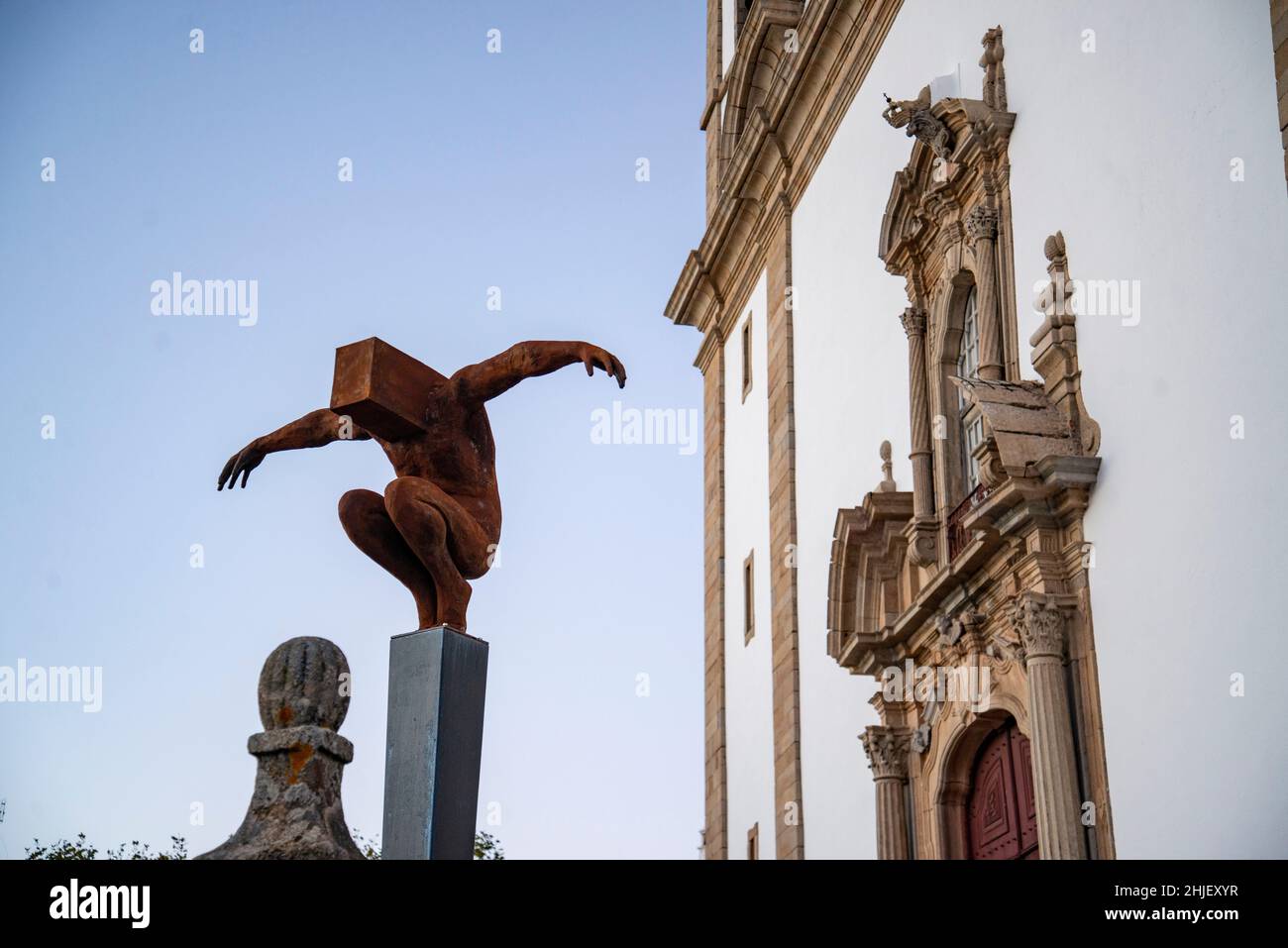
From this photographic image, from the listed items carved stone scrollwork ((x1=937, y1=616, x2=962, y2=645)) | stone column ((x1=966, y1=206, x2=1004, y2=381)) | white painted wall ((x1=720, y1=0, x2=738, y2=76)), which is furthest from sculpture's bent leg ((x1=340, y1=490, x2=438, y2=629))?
white painted wall ((x1=720, y1=0, x2=738, y2=76))

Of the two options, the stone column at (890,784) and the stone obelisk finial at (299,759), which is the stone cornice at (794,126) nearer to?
the stone column at (890,784)

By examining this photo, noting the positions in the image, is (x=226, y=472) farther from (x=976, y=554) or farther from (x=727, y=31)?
(x=727, y=31)

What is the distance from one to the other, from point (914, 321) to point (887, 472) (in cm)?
140

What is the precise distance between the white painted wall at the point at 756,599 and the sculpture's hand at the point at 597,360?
12.2 meters

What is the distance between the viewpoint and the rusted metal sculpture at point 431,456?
6.86 meters

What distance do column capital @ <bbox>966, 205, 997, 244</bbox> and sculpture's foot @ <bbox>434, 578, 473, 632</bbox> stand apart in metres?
7.66

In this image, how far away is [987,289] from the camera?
1304 centimetres

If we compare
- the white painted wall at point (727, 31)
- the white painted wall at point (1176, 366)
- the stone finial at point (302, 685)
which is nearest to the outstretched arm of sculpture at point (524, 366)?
the stone finial at point (302, 685)

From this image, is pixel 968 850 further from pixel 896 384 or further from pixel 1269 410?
pixel 1269 410

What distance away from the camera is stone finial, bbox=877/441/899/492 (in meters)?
14.7

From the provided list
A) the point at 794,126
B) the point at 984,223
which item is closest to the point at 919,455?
the point at 984,223

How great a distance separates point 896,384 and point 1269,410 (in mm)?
6299

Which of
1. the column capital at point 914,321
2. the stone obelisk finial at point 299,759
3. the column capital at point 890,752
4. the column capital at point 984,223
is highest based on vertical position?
the column capital at point 984,223

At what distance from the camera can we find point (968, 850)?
1349cm
